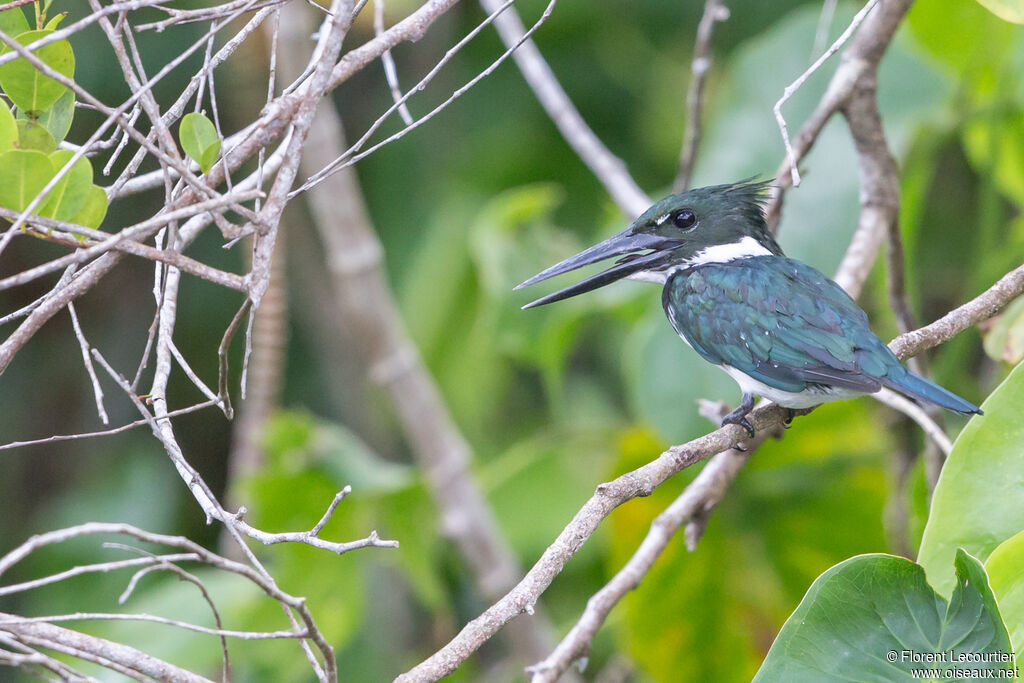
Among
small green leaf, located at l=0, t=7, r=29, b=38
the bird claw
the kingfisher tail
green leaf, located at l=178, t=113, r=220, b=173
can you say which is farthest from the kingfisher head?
small green leaf, located at l=0, t=7, r=29, b=38

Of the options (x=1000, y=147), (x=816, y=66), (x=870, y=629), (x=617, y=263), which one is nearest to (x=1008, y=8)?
(x=816, y=66)

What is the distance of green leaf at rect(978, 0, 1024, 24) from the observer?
→ 174 cm

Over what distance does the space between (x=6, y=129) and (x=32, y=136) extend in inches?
3.2

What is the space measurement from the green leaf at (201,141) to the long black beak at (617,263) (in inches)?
32.7

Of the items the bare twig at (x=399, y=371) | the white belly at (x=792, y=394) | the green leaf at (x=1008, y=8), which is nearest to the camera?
the green leaf at (x=1008, y=8)

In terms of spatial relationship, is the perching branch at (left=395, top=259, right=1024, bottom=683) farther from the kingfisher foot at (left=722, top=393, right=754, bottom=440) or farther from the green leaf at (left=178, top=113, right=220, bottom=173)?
the green leaf at (left=178, top=113, right=220, bottom=173)

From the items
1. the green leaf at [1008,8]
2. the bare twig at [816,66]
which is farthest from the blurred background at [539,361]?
the bare twig at [816,66]

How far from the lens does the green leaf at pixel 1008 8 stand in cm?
174

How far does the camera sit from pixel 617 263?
227cm

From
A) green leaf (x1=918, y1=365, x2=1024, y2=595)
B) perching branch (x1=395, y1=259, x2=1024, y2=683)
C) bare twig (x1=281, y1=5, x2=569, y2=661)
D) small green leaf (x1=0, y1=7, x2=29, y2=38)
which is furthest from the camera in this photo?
bare twig (x1=281, y1=5, x2=569, y2=661)

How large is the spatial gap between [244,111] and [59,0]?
2.40 feet

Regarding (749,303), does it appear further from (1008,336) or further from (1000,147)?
(1000,147)

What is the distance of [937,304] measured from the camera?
414 centimetres

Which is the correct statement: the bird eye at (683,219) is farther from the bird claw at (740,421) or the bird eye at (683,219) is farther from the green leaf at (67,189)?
the green leaf at (67,189)
